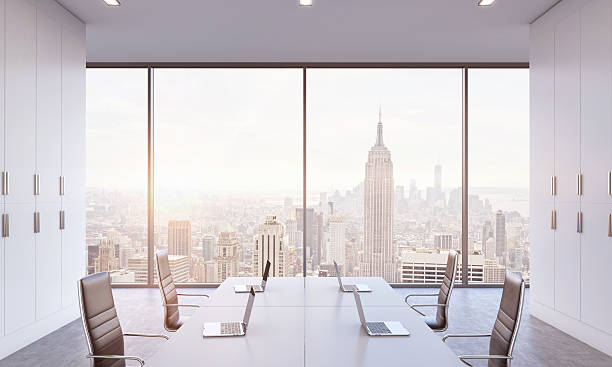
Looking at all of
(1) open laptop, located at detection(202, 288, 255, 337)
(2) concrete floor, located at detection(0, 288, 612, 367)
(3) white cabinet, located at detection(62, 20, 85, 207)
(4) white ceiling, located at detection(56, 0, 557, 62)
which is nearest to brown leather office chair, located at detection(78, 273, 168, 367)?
(1) open laptop, located at detection(202, 288, 255, 337)

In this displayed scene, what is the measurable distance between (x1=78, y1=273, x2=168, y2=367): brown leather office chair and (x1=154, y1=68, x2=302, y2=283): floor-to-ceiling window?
467 centimetres

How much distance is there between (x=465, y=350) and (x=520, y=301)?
2105 millimetres

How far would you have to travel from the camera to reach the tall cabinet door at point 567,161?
4.96m

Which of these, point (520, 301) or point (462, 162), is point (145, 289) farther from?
point (520, 301)

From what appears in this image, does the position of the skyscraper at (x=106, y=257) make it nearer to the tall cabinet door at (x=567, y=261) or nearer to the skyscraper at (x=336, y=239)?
the skyscraper at (x=336, y=239)

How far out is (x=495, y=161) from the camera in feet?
25.2

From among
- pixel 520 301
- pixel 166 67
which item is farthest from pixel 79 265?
pixel 520 301

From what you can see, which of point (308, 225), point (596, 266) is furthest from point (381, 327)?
point (308, 225)

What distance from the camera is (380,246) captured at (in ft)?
25.0

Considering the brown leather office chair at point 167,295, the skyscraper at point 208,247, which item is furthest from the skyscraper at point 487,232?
the brown leather office chair at point 167,295

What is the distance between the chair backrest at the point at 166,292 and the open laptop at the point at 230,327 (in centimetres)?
118

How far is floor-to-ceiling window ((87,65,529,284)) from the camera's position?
7586 millimetres

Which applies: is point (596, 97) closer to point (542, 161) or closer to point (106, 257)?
point (542, 161)

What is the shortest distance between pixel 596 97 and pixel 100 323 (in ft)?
15.4
